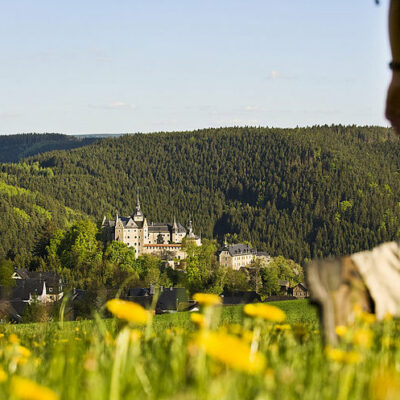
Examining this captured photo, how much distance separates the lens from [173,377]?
2945 millimetres

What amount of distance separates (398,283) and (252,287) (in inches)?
4928

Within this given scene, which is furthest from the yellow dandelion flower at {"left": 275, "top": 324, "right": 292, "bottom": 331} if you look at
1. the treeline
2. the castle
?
the castle

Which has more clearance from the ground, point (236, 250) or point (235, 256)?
point (236, 250)

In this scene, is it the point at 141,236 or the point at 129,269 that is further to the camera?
the point at 141,236

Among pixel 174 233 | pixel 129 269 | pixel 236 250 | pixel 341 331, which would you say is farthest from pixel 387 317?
pixel 174 233

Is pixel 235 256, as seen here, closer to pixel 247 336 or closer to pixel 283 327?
pixel 283 327

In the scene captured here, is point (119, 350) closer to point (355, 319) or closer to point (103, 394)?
point (103, 394)

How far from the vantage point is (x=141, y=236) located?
172750 millimetres

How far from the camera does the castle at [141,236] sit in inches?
6545

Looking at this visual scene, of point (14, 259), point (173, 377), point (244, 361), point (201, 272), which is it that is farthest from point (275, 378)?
point (14, 259)

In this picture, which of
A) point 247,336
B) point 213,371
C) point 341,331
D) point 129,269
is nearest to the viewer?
point 213,371

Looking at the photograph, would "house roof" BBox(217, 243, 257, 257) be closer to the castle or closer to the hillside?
the castle

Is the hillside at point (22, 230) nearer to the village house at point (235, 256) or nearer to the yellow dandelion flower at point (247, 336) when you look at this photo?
the village house at point (235, 256)

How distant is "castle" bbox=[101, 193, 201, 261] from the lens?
166m
